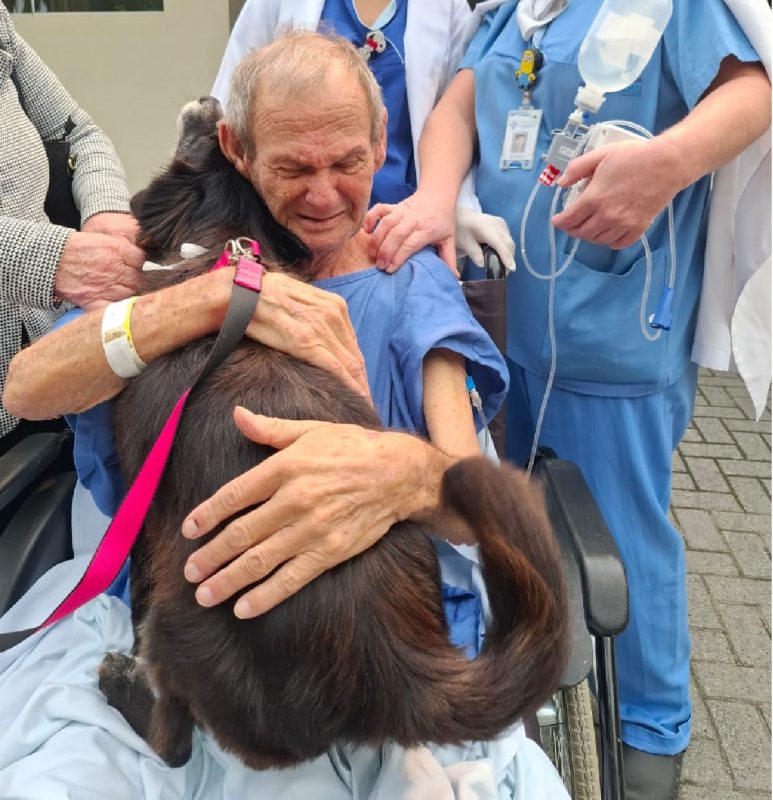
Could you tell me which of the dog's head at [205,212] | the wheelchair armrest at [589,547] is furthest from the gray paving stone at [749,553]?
the dog's head at [205,212]

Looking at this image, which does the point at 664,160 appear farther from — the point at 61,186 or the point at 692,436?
the point at 692,436

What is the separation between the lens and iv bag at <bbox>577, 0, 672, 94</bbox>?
→ 1573 millimetres

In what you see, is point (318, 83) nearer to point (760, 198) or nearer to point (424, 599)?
point (424, 599)

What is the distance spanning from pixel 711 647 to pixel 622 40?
7.21ft

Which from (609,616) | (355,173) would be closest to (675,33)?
(355,173)

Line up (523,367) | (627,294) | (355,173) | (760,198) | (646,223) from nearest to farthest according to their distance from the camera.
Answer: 1. (355,173)
2. (646,223)
3. (760,198)
4. (627,294)
5. (523,367)

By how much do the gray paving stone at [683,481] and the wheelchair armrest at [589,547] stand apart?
2.41 m

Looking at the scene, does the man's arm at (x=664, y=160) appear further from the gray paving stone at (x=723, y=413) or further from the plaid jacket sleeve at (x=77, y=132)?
the gray paving stone at (x=723, y=413)

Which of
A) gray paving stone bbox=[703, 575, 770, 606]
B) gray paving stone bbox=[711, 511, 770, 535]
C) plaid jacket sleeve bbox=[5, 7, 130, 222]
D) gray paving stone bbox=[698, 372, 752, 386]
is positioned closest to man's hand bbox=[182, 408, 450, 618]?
plaid jacket sleeve bbox=[5, 7, 130, 222]

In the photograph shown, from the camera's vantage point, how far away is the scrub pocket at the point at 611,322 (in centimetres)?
178

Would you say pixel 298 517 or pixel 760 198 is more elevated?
pixel 760 198

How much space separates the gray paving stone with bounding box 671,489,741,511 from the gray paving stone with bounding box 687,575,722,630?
1.87 ft

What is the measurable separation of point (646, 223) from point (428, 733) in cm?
109

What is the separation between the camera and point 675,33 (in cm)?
160
